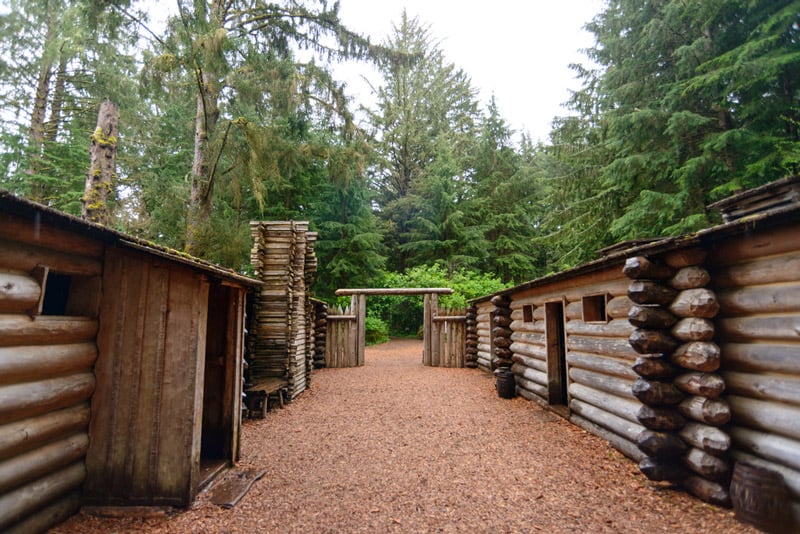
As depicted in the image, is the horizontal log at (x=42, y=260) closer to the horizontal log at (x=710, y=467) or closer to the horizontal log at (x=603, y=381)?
the horizontal log at (x=710, y=467)

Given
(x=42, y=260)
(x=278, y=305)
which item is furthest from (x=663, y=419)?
(x=278, y=305)

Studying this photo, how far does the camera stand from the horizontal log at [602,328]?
5441mm

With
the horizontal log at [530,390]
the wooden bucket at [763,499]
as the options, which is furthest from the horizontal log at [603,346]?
the wooden bucket at [763,499]

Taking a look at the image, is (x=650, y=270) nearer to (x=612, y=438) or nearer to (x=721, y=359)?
(x=721, y=359)

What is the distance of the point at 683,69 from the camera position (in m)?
11.1

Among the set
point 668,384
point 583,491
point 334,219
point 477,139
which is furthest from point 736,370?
point 477,139

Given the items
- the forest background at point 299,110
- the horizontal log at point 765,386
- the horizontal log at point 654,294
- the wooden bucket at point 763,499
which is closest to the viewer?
the wooden bucket at point 763,499

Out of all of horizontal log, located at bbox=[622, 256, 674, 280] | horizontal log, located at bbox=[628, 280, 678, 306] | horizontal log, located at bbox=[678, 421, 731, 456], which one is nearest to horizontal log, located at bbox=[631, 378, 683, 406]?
horizontal log, located at bbox=[678, 421, 731, 456]

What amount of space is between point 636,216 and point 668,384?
859 cm

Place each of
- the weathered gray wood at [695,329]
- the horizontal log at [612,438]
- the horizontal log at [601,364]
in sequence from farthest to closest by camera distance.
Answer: the horizontal log at [601,364] < the horizontal log at [612,438] < the weathered gray wood at [695,329]

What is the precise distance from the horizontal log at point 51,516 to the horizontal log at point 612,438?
636cm

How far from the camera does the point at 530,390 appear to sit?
909 cm

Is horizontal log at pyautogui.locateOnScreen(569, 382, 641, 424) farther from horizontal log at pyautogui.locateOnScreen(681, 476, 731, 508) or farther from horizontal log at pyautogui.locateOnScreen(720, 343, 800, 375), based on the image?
horizontal log at pyautogui.locateOnScreen(720, 343, 800, 375)

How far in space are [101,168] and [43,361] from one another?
681 cm
